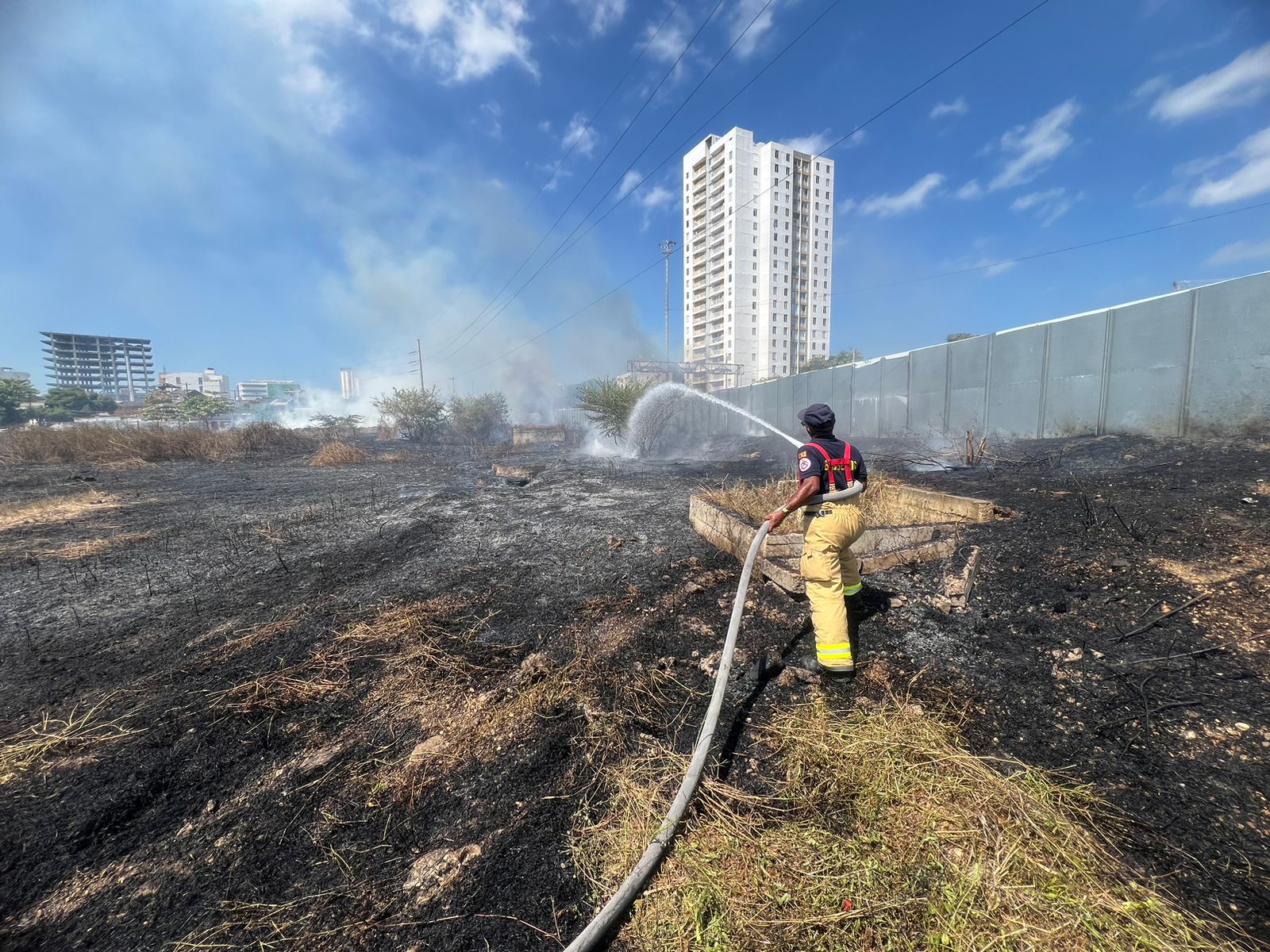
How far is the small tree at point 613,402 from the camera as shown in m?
21.8

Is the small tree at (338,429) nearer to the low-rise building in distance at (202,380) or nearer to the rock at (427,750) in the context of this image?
the rock at (427,750)

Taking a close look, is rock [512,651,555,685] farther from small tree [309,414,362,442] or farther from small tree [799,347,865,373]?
small tree [799,347,865,373]

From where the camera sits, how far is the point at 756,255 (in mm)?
73812

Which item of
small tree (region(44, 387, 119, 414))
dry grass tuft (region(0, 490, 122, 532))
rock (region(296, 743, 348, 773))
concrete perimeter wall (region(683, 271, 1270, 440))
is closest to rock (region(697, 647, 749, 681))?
rock (region(296, 743, 348, 773))

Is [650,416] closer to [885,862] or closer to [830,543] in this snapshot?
[830,543]

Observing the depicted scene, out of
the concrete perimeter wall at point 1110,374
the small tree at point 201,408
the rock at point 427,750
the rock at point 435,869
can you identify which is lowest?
the rock at point 435,869

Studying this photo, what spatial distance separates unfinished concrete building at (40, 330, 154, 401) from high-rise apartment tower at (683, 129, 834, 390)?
154526mm

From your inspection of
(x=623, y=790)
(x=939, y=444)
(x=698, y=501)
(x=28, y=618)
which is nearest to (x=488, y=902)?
(x=623, y=790)

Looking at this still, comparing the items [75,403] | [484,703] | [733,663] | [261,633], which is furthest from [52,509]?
[75,403]

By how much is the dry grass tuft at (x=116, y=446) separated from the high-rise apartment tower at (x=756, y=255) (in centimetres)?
5630

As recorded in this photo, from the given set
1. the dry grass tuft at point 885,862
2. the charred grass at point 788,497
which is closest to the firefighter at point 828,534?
the dry grass tuft at point 885,862

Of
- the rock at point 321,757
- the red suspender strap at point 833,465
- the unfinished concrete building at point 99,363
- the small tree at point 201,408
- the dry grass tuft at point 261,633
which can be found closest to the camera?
the rock at point 321,757

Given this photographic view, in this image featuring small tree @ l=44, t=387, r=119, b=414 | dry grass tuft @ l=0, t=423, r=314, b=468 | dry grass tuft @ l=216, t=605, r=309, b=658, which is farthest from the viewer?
small tree @ l=44, t=387, r=119, b=414

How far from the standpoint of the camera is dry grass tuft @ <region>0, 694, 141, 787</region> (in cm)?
Answer: 243
